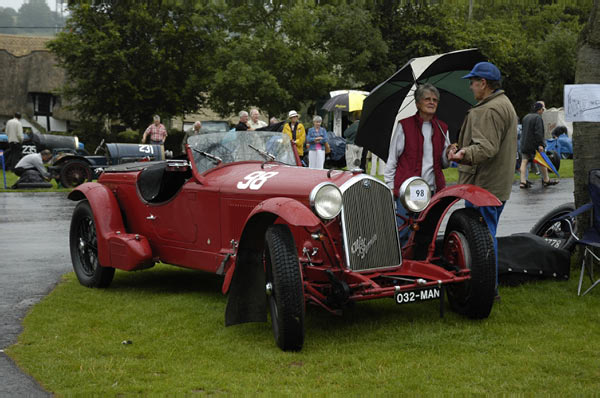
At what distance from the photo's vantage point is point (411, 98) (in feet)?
25.6

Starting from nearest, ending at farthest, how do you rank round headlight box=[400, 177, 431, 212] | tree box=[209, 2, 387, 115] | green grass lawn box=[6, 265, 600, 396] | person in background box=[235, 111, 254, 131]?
green grass lawn box=[6, 265, 600, 396] → round headlight box=[400, 177, 431, 212] → person in background box=[235, 111, 254, 131] → tree box=[209, 2, 387, 115]

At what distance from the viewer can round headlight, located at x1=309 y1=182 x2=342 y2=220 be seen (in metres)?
5.29

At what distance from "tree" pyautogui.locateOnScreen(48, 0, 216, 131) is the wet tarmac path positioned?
2255cm

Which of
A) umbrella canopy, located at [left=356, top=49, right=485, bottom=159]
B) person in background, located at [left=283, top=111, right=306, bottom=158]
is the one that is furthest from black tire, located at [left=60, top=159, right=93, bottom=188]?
umbrella canopy, located at [left=356, top=49, right=485, bottom=159]

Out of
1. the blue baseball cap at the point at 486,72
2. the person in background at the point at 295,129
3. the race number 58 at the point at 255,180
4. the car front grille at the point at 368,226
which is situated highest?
the blue baseball cap at the point at 486,72

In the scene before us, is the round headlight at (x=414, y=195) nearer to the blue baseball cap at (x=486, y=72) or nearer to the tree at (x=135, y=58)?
the blue baseball cap at (x=486, y=72)

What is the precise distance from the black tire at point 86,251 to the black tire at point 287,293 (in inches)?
116

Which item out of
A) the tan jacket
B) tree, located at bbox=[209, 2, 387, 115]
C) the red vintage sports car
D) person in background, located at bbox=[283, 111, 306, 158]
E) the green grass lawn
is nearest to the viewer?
the green grass lawn

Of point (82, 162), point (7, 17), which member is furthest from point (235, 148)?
point (7, 17)

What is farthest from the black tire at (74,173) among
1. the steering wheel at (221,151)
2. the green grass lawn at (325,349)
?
the steering wheel at (221,151)

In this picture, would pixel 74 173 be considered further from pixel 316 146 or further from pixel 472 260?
pixel 472 260

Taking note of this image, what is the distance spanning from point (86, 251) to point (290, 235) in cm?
339

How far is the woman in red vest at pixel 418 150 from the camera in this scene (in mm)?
6684

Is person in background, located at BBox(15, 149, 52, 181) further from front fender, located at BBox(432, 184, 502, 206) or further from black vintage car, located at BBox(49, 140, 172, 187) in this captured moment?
front fender, located at BBox(432, 184, 502, 206)
